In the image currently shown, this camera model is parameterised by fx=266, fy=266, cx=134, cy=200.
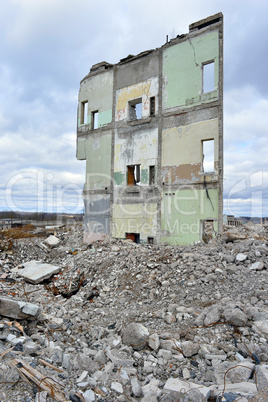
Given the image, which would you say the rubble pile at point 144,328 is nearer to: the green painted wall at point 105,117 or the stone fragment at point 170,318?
the stone fragment at point 170,318

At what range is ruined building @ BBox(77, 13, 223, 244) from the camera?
1027 centimetres

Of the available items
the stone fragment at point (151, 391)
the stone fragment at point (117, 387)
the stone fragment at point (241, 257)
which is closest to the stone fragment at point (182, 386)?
the stone fragment at point (151, 391)

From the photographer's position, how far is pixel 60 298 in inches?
323

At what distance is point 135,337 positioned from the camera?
468 cm

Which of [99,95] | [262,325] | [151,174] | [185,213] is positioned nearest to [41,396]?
[262,325]

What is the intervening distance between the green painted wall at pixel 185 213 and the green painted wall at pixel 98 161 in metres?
3.70

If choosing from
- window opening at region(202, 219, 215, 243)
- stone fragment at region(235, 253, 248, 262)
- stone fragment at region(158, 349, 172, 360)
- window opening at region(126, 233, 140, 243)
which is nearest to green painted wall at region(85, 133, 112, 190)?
window opening at region(126, 233, 140, 243)

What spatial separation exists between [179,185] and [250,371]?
7.86 m

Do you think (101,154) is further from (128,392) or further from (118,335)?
(128,392)

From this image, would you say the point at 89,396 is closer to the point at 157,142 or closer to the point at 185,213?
the point at 185,213

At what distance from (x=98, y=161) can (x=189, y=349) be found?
10933 mm

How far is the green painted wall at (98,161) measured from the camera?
44.3ft

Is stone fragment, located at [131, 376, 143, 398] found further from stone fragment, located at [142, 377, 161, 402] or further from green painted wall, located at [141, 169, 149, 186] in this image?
green painted wall, located at [141, 169, 149, 186]

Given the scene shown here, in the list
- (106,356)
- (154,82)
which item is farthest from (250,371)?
(154,82)
